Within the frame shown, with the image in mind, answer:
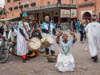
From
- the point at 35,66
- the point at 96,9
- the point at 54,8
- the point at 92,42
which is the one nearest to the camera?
the point at 35,66

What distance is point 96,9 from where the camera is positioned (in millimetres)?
29250

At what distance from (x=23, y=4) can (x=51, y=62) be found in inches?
1722

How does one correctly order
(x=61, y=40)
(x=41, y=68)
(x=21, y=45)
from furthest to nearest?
1. (x=21, y=45)
2. (x=41, y=68)
3. (x=61, y=40)

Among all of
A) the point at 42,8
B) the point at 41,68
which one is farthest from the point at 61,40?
the point at 42,8

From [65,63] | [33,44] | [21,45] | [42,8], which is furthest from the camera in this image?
[42,8]

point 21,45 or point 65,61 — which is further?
point 21,45

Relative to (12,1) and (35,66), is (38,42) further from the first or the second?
(12,1)

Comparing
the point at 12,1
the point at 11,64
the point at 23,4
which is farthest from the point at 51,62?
the point at 12,1

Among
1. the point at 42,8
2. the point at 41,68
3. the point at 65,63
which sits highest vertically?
the point at 42,8

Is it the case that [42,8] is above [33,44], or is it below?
above

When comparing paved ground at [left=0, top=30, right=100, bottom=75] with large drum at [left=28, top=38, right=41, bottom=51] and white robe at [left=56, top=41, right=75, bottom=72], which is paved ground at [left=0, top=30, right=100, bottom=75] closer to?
white robe at [left=56, top=41, right=75, bottom=72]

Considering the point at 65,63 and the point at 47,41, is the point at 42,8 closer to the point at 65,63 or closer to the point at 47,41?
the point at 47,41

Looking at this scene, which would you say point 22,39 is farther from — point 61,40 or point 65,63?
point 65,63

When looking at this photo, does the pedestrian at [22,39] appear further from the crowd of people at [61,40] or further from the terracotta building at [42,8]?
the terracotta building at [42,8]
